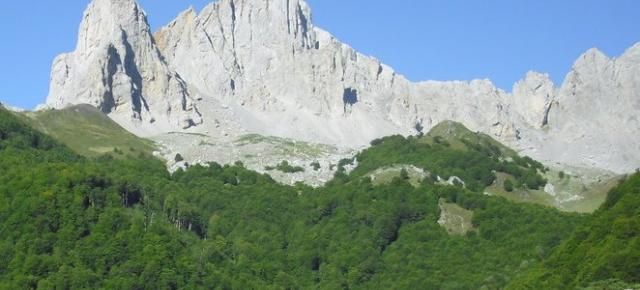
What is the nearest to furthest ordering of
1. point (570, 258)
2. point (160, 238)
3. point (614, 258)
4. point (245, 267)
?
1. point (614, 258)
2. point (570, 258)
3. point (160, 238)
4. point (245, 267)

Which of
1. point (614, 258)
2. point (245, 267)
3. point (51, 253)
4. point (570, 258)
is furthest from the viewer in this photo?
point (245, 267)

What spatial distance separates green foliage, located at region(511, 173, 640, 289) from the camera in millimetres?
96688

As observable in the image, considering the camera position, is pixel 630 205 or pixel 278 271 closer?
pixel 630 205

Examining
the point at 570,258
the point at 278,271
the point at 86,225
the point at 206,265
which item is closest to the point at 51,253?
the point at 86,225

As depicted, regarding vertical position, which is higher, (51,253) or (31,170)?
(31,170)

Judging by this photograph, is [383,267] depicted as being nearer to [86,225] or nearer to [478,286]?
[478,286]

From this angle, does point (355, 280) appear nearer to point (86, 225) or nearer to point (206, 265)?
point (206, 265)

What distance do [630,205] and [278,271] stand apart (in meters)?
87.3

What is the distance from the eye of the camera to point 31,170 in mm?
193000

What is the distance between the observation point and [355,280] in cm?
19262

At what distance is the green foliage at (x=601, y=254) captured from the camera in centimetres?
9669

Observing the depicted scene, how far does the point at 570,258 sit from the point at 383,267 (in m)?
81.3

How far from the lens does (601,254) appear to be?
347 ft

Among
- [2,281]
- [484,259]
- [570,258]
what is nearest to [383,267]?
[484,259]
